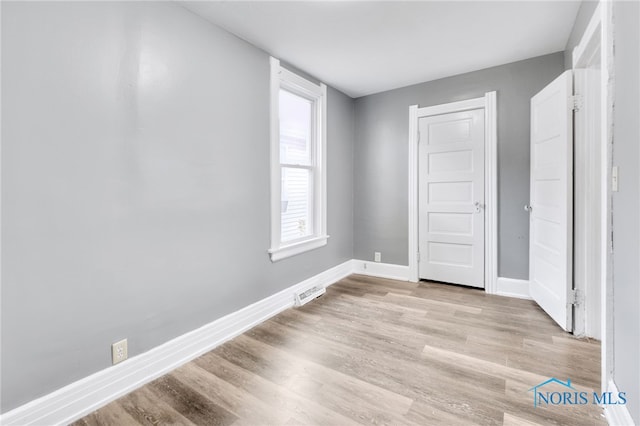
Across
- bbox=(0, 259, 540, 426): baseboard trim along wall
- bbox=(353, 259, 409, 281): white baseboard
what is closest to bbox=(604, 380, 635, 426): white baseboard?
bbox=(0, 259, 540, 426): baseboard trim along wall

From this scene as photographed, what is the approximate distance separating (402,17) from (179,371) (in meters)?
3.02

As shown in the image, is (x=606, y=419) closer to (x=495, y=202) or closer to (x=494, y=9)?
(x=495, y=202)

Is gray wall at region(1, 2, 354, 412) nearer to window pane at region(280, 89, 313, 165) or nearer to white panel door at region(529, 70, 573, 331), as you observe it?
window pane at region(280, 89, 313, 165)

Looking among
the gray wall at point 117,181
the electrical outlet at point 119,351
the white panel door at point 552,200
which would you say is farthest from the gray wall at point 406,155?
the electrical outlet at point 119,351

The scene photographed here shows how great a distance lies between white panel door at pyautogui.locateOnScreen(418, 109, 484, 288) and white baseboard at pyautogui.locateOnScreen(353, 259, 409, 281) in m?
0.24

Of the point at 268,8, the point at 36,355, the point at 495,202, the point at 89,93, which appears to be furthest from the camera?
the point at 495,202

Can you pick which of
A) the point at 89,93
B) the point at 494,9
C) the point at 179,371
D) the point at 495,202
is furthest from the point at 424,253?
the point at 89,93

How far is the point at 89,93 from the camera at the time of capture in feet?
5.33

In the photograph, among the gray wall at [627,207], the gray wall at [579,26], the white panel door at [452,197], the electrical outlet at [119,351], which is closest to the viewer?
the gray wall at [627,207]

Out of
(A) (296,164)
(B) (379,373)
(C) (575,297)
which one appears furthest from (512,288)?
(A) (296,164)

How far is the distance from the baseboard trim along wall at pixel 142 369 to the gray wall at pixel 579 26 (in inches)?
88.0

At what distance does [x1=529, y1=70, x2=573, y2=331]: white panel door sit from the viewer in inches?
92.4

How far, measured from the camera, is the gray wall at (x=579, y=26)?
6.44ft

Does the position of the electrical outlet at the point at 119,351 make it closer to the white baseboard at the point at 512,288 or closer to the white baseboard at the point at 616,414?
the white baseboard at the point at 616,414
